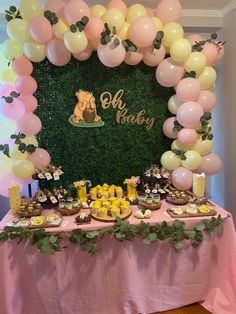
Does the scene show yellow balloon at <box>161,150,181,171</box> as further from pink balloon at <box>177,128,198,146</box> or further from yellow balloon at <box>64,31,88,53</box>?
yellow balloon at <box>64,31,88,53</box>

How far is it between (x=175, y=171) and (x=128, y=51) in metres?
1.00

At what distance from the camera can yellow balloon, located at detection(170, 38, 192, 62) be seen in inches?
79.0

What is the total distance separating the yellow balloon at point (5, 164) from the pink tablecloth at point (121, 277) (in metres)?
0.39

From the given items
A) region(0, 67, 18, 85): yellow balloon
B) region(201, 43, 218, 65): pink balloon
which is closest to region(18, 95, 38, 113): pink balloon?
region(0, 67, 18, 85): yellow balloon

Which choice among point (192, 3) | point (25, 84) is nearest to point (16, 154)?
point (25, 84)

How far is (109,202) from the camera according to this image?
1983 millimetres

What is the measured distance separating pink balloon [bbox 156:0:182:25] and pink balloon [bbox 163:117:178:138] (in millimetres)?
759

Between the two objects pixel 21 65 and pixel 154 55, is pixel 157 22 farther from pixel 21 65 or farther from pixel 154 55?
pixel 21 65

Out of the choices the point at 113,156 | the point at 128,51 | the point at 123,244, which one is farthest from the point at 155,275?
the point at 128,51

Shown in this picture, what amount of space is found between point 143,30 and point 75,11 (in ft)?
1.56

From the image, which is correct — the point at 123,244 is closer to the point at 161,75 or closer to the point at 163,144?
the point at 163,144

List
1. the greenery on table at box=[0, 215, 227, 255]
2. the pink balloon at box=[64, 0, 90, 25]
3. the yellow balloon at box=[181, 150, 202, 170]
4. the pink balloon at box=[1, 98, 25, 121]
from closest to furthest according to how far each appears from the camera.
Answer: the greenery on table at box=[0, 215, 227, 255]
the pink balloon at box=[64, 0, 90, 25]
the pink balloon at box=[1, 98, 25, 121]
the yellow balloon at box=[181, 150, 202, 170]

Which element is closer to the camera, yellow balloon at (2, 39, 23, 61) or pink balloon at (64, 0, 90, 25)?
pink balloon at (64, 0, 90, 25)

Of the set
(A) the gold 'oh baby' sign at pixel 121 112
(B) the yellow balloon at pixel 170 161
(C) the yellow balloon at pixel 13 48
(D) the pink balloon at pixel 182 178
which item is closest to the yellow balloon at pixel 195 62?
(A) the gold 'oh baby' sign at pixel 121 112
